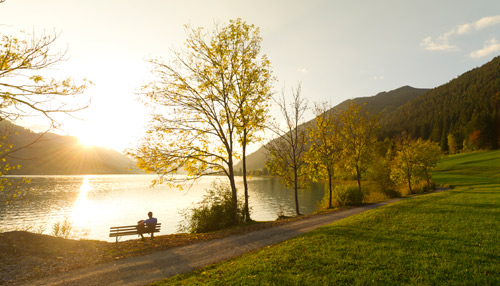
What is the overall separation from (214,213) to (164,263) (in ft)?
26.5

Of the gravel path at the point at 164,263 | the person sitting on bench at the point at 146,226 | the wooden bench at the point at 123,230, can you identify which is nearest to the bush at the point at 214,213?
the person sitting on bench at the point at 146,226

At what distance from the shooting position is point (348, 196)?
25.9m

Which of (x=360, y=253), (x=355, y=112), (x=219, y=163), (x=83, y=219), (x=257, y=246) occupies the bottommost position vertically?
(x=83, y=219)

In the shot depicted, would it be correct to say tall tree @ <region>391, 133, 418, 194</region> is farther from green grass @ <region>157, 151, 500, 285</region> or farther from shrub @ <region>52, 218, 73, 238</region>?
shrub @ <region>52, 218, 73, 238</region>

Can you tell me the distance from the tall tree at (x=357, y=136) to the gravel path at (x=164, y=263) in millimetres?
18208

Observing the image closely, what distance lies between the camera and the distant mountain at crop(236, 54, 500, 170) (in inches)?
3829

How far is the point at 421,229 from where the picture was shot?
1110cm

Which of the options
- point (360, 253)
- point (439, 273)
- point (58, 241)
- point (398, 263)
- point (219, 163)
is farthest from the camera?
point (219, 163)

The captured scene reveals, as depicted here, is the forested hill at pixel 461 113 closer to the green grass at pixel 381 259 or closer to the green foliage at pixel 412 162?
the green foliage at pixel 412 162

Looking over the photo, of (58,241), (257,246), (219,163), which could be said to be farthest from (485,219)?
(58,241)

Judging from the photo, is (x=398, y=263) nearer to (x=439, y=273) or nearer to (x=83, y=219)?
(x=439, y=273)

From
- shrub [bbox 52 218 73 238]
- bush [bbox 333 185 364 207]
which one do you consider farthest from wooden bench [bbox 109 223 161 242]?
bush [bbox 333 185 364 207]

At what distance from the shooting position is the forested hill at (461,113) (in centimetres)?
9738

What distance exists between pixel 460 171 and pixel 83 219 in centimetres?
8860
